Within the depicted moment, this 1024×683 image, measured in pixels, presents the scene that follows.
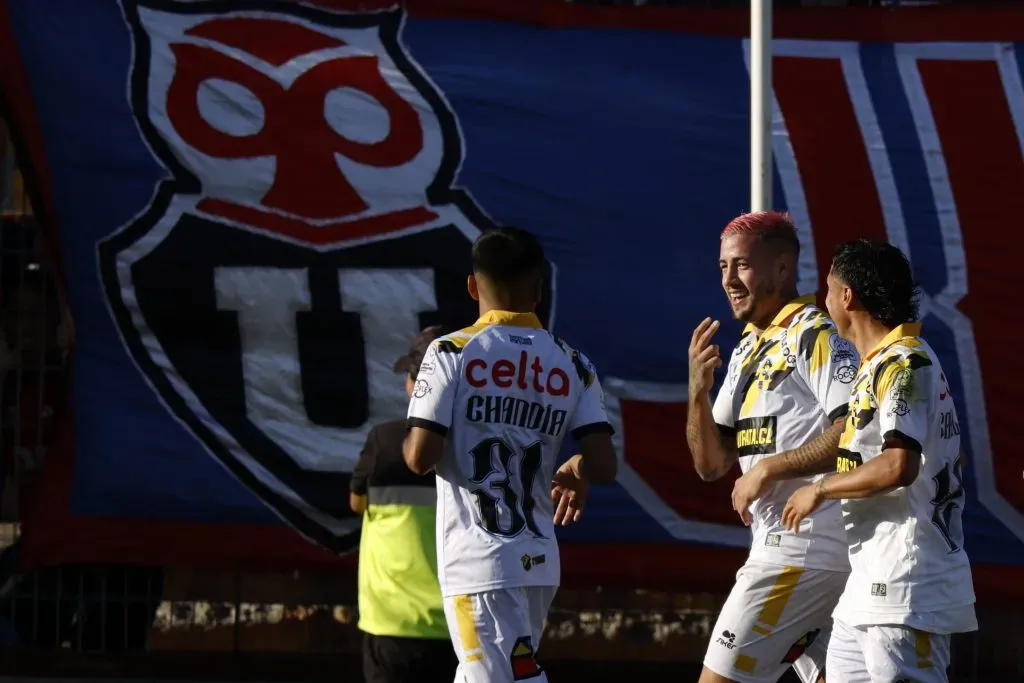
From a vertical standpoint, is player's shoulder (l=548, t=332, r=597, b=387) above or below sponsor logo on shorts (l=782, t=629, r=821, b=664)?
above

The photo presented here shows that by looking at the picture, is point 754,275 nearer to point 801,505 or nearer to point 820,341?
point 820,341

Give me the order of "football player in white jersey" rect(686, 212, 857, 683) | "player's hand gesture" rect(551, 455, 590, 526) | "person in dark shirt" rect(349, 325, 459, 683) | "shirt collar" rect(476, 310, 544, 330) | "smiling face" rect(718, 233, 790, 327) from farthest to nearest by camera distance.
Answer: "smiling face" rect(718, 233, 790, 327) < "person in dark shirt" rect(349, 325, 459, 683) < "football player in white jersey" rect(686, 212, 857, 683) < "player's hand gesture" rect(551, 455, 590, 526) < "shirt collar" rect(476, 310, 544, 330)

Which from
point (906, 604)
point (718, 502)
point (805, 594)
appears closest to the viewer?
point (906, 604)

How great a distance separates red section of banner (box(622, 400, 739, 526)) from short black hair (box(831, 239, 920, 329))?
8.89ft

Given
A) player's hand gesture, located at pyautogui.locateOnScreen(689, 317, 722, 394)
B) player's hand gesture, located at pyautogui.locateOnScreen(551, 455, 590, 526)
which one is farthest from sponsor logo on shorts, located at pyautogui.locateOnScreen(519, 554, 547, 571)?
player's hand gesture, located at pyautogui.locateOnScreen(689, 317, 722, 394)

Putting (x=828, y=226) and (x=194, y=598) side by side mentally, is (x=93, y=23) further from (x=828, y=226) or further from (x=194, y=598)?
(x=828, y=226)

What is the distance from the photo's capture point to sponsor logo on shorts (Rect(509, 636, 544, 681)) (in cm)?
458

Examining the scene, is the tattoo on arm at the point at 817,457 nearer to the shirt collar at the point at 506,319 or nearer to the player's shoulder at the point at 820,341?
the player's shoulder at the point at 820,341

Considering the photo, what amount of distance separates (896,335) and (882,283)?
0.16 meters

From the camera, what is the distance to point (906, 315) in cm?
483

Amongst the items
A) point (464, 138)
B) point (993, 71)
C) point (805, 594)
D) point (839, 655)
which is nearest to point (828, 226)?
point (993, 71)

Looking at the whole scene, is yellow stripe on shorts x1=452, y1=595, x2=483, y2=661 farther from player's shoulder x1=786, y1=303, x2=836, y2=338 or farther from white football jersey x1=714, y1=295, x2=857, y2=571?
player's shoulder x1=786, y1=303, x2=836, y2=338

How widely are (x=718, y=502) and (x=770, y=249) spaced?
6.99 feet

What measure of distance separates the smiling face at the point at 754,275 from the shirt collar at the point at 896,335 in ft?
2.83
